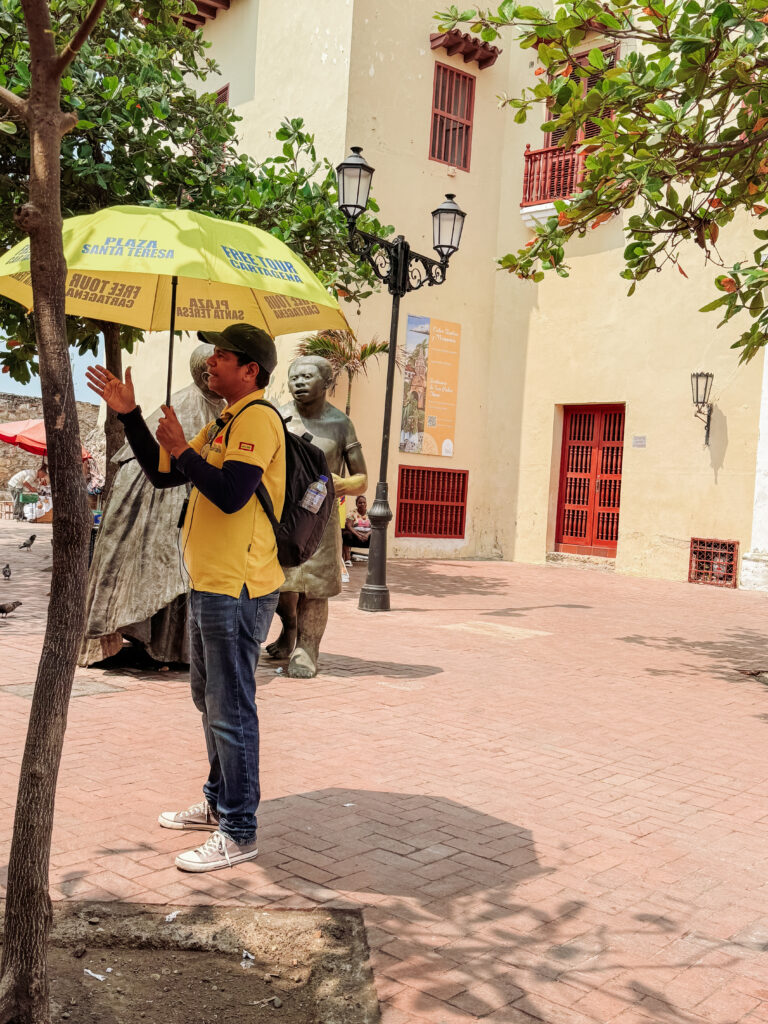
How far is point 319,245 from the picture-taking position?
38.8 ft

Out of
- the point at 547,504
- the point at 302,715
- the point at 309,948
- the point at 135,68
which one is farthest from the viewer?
the point at 547,504

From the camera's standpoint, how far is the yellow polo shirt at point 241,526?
11.1ft

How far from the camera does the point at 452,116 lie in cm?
1856

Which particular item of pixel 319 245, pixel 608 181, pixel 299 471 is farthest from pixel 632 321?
pixel 299 471

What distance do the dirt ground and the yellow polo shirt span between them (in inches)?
40.0

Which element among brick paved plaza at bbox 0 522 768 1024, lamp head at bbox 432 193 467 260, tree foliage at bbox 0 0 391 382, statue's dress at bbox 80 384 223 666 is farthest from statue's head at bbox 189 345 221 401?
lamp head at bbox 432 193 467 260

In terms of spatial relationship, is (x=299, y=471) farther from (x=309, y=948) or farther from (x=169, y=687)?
(x=169, y=687)

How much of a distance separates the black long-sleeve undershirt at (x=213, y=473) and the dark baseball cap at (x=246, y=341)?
0.40 meters

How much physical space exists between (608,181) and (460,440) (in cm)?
1192

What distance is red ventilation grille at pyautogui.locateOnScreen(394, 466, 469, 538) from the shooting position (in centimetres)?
1836

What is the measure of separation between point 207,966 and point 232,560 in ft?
4.00

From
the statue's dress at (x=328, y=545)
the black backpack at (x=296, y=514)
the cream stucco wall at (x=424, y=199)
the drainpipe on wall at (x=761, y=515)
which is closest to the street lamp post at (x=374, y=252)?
the statue's dress at (x=328, y=545)

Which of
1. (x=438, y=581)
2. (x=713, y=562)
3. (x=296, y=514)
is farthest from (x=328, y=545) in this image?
(x=713, y=562)

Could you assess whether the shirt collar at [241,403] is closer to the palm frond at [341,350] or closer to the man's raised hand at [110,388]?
the man's raised hand at [110,388]
